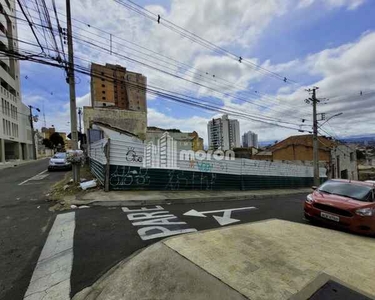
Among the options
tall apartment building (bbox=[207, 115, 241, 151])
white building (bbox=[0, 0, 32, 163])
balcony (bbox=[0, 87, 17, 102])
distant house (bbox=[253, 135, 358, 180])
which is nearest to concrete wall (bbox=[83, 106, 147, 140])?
white building (bbox=[0, 0, 32, 163])

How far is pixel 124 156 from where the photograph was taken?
960cm

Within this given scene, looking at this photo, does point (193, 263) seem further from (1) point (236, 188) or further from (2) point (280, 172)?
(2) point (280, 172)

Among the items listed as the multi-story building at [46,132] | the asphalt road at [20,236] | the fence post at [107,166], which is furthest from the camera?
the multi-story building at [46,132]

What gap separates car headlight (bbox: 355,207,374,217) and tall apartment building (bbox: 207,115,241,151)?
34875 mm

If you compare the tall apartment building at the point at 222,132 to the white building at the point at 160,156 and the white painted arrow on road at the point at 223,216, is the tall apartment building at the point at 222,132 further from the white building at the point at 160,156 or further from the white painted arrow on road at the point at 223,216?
the white painted arrow on road at the point at 223,216

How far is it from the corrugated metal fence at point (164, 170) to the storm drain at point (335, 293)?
7901mm

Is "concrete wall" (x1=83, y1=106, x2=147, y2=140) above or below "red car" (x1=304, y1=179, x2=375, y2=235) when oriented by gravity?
above

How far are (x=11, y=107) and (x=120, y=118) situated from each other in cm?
2011

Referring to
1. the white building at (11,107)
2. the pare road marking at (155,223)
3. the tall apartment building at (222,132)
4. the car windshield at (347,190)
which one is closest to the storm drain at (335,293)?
the pare road marking at (155,223)

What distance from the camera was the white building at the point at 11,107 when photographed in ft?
110

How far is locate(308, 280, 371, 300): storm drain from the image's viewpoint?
2.82 m

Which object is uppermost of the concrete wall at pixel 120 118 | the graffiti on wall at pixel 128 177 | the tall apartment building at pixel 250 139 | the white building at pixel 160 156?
the concrete wall at pixel 120 118

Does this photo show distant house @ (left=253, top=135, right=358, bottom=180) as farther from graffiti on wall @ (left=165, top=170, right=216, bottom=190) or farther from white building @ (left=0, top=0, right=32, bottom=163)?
white building @ (left=0, top=0, right=32, bottom=163)

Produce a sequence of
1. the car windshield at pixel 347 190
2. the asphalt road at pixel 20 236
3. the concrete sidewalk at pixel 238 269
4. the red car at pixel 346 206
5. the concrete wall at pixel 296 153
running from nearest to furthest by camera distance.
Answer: the concrete sidewalk at pixel 238 269 < the asphalt road at pixel 20 236 < the red car at pixel 346 206 < the car windshield at pixel 347 190 < the concrete wall at pixel 296 153
